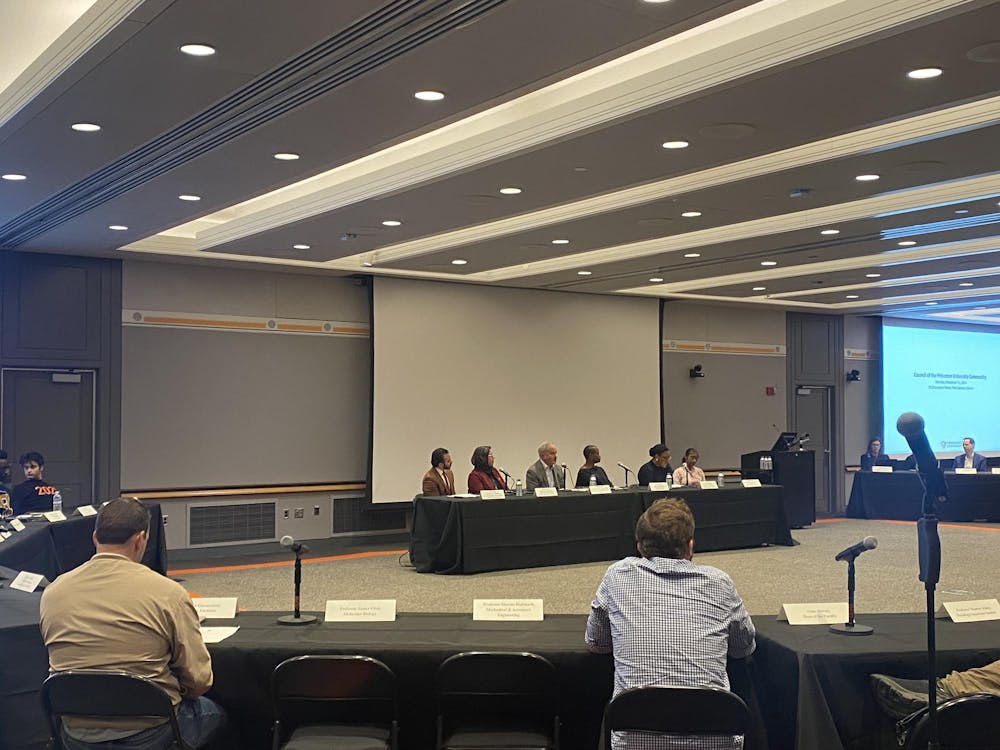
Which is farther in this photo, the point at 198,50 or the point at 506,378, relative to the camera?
the point at 506,378

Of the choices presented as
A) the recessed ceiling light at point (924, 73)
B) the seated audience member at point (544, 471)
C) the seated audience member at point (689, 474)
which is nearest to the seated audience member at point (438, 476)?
the seated audience member at point (544, 471)

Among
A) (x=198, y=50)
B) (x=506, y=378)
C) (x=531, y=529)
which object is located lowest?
(x=531, y=529)

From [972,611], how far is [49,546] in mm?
5547

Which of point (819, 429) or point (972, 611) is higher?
point (819, 429)

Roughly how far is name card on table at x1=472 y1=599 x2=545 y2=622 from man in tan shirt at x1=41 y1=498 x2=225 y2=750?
3.25ft

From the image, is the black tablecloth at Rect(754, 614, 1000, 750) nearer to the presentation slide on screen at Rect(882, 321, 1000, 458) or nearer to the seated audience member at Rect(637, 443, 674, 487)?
the seated audience member at Rect(637, 443, 674, 487)

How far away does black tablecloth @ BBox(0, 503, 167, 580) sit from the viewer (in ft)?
19.0

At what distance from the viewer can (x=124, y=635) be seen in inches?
108

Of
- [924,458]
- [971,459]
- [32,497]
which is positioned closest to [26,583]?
[924,458]

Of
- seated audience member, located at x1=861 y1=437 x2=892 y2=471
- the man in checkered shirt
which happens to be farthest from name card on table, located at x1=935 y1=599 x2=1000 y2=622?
seated audience member, located at x1=861 y1=437 x2=892 y2=471

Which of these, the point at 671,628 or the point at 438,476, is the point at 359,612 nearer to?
the point at 671,628

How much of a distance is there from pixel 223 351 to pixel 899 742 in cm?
869

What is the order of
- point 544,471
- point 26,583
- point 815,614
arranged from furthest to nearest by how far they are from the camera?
point 544,471, point 26,583, point 815,614

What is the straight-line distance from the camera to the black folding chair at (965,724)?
2598 mm
